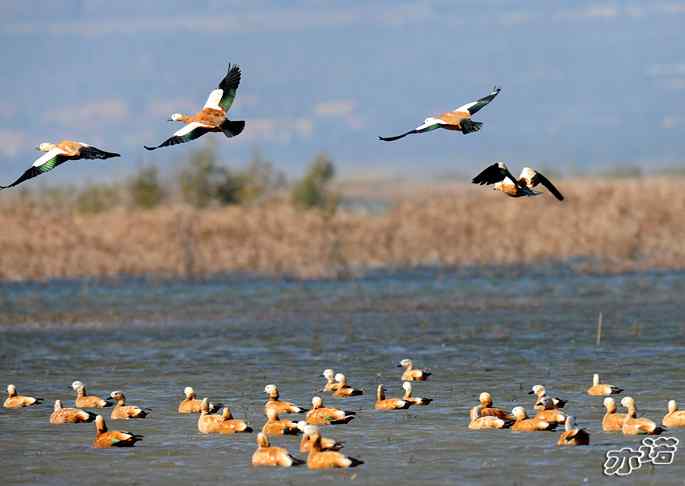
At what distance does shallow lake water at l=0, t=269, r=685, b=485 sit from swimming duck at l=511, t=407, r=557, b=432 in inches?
7.6

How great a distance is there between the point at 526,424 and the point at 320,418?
2366mm

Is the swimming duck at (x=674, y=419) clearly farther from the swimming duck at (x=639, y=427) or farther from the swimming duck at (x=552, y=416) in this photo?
the swimming duck at (x=552, y=416)

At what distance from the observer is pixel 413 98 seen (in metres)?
186

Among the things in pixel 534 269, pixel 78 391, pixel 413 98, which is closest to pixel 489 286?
pixel 534 269

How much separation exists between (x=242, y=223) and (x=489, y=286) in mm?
8868

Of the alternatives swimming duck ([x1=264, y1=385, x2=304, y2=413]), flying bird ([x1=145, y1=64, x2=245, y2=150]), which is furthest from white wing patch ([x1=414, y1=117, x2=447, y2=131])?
swimming duck ([x1=264, y1=385, x2=304, y2=413])

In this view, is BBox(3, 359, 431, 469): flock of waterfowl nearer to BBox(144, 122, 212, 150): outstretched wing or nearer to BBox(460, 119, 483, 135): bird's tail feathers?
BBox(144, 122, 212, 150): outstretched wing

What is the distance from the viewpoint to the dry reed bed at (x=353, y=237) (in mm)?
43125

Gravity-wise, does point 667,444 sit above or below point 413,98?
below

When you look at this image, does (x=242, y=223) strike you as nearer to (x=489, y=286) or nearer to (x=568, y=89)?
(x=489, y=286)

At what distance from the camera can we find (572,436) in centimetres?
1677

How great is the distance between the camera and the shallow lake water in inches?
648

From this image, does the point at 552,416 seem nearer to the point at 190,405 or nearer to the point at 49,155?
the point at 190,405

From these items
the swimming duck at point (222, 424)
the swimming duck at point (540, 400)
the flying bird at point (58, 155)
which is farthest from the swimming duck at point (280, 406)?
the flying bird at point (58, 155)
